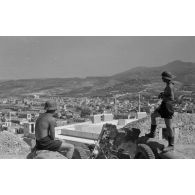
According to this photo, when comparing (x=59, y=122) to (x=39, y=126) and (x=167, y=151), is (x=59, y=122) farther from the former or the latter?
(x=167, y=151)

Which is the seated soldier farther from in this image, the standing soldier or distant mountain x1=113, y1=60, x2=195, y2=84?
distant mountain x1=113, y1=60, x2=195, y2=84

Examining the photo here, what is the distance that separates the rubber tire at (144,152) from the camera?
5833 mm

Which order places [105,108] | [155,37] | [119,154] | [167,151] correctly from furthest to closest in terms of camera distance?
[105,108] < [155,37] < [119,154] < [167,151]

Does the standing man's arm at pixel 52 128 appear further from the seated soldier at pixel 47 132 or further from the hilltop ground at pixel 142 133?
the hilltop ground at pixel 142 133

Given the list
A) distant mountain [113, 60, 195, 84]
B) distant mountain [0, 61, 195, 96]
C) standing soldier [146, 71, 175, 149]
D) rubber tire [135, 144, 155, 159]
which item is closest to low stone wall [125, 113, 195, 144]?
distant mountain [0, 61, 195, 96]

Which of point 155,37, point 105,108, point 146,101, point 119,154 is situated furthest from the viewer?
point 105,108

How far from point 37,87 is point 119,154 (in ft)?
7.59

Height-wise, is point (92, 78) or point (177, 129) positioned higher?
point (92, 78)

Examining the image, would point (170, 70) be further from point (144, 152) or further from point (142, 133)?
point (144, 152)

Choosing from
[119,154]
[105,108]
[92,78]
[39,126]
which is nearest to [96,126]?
[105,108]

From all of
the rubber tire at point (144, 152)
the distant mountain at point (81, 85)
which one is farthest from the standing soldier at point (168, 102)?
the distant mountain at point (81, 85)

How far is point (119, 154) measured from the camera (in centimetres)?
637

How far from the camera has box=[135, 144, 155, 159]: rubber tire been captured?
583 cm

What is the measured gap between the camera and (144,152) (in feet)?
19.4
